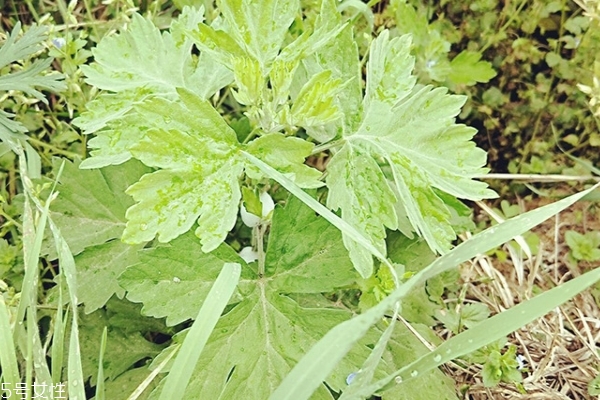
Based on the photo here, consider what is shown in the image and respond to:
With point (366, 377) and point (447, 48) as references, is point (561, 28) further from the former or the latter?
point (366, 377)

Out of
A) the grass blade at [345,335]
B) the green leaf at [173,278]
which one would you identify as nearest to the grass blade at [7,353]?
the green leaf at [173,278]

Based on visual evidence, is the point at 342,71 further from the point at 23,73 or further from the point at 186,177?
the point at 23,73

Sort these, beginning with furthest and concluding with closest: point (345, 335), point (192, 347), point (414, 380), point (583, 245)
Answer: point (583, 245) → point (414, 380) → point (192, 347) → point (345, 335)

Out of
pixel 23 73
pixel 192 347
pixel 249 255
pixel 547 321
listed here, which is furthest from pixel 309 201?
pixel 547 321

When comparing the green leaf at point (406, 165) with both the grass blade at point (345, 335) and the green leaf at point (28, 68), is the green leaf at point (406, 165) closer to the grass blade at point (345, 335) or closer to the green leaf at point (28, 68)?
the grass blade at point (345, 335)

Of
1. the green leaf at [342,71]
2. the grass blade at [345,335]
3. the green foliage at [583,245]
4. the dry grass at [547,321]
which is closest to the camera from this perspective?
the grass blade at [345,335]

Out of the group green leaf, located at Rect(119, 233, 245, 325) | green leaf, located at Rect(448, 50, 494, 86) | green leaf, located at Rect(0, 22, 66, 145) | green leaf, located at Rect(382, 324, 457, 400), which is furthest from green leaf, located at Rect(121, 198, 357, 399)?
green leaf, located at Rect(448, 50, 494, 86)

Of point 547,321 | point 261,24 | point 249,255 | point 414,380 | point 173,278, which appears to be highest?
point 261,24
